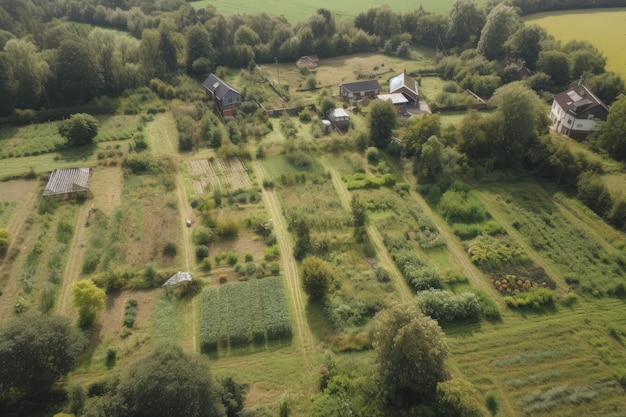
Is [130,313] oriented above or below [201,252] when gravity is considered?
below

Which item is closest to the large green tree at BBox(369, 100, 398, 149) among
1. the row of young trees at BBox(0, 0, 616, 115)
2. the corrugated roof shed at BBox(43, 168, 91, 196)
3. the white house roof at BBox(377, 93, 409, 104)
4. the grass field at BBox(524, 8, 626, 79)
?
the white house roof at BBox(377, 93, 409, 104)

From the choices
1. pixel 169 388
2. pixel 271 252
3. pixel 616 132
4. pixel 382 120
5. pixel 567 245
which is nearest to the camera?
pixel 169 388

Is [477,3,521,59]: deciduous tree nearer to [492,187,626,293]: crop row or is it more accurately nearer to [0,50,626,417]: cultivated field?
[0,50,626,417]: cultivated field

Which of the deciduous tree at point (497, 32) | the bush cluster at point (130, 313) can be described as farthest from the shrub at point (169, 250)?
the deciduous tree at point (497, 32)

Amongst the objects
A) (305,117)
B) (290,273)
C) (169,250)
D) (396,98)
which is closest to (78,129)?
(169,250)

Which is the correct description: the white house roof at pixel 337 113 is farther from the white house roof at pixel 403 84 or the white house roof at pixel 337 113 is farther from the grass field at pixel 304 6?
the grass field at pixel 304 6

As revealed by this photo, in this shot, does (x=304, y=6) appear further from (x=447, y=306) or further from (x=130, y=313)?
(x=130, y=313)
